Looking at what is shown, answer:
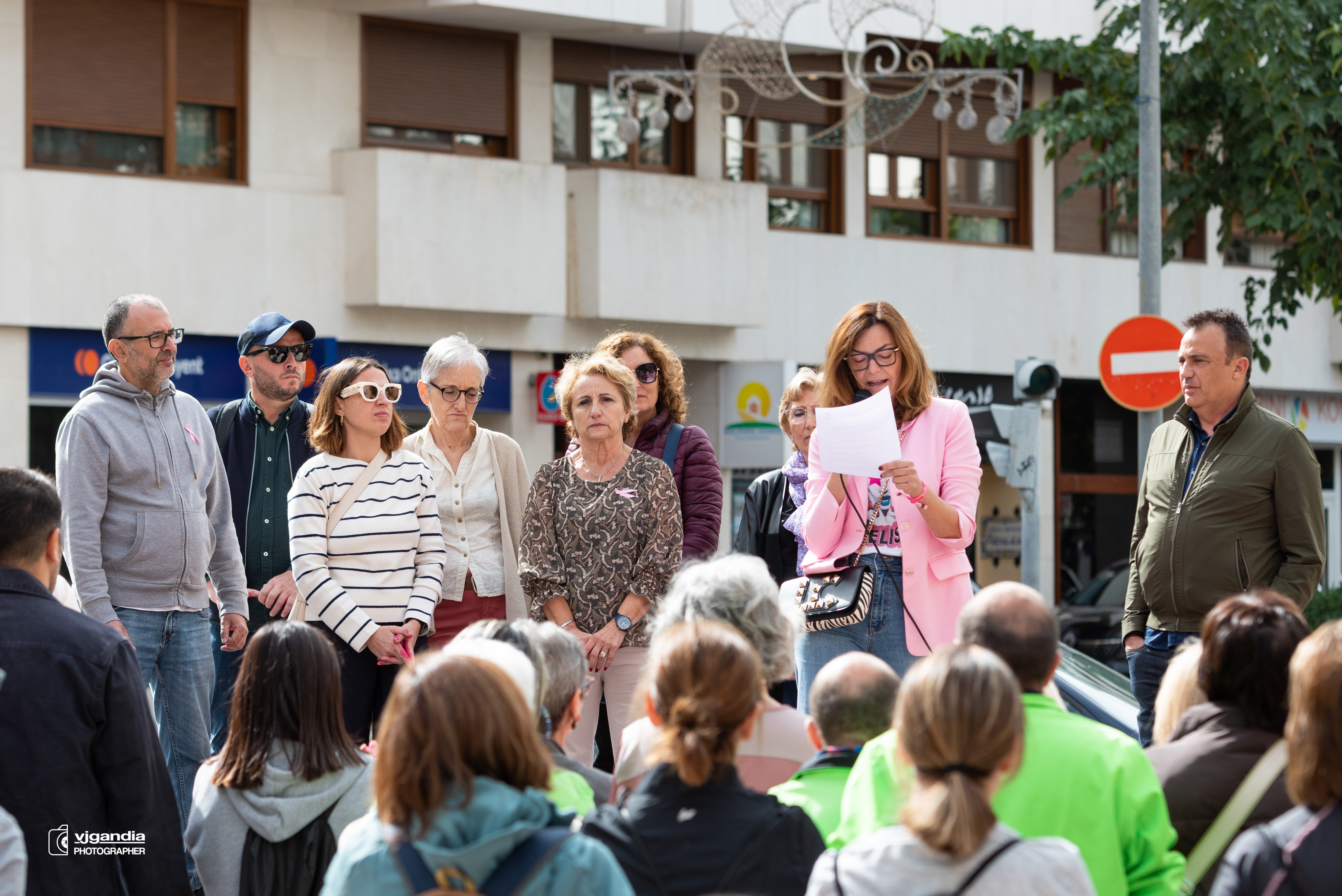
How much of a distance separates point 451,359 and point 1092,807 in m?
3.88

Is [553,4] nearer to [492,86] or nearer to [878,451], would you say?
[492,86]

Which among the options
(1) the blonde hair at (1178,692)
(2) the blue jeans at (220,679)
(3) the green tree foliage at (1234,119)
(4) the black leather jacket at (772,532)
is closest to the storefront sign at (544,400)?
(3) the green tree foliage at (1234,119)

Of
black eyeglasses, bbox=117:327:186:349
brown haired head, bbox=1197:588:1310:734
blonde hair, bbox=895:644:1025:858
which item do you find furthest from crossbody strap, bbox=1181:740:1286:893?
black eyeglasses, bbox=117:327:186:349

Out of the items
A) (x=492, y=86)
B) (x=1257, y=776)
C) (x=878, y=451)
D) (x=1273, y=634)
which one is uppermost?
(x=492, y=86)

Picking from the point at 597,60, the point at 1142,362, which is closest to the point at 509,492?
the point at 1142,362

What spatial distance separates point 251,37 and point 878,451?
14005mm

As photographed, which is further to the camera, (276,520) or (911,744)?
(276,520)

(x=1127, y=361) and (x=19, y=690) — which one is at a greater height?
(x=1127, y=361)

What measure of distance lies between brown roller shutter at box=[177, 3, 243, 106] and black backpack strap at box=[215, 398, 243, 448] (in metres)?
11.3

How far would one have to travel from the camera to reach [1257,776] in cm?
382

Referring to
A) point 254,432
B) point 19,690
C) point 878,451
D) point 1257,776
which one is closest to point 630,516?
point 878,451

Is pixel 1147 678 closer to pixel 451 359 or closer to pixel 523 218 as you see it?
pixel 451 359

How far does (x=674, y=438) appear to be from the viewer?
278 inches

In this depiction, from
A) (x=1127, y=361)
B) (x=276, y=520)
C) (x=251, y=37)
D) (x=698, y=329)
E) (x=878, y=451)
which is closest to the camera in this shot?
(x=878, y=451)
